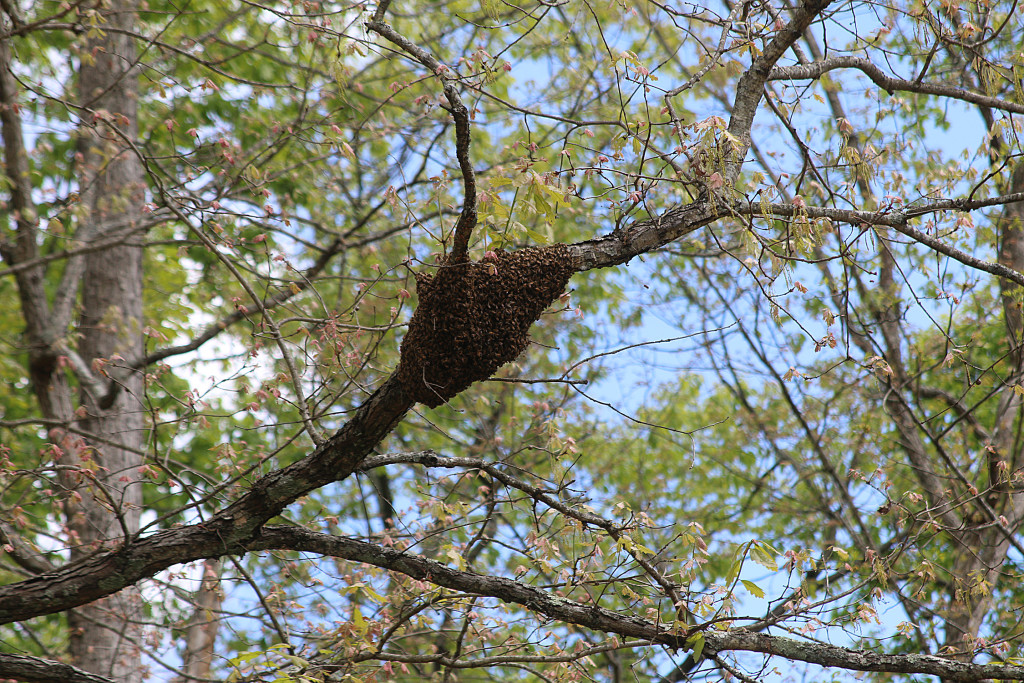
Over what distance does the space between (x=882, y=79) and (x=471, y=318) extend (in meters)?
3.26

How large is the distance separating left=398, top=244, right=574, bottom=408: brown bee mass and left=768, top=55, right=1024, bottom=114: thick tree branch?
2.03 metres

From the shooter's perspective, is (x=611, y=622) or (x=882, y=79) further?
(x=882, y=79)

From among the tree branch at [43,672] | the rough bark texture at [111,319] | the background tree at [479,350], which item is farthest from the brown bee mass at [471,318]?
the rough bark texture at [111,319]

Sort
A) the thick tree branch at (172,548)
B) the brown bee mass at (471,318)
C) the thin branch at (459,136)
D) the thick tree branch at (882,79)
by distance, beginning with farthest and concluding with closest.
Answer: the thick tree branch at (882,79) → the thick tree branch at (172,548) → the brown bee mass at (471,318) → the thin branch at (459,136)

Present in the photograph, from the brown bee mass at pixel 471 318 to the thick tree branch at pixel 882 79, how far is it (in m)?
2.03

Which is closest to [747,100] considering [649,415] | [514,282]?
[514,282]

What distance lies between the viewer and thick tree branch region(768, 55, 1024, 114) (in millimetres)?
4359

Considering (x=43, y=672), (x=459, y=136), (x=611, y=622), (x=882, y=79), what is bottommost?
(x=611, y=622)

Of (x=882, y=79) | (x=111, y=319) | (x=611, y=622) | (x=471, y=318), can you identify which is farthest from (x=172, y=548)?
(x=882, y=79)

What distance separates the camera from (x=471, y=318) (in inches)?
126

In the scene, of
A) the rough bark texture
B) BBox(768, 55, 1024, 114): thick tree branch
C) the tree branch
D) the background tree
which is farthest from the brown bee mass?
the rough bark texture

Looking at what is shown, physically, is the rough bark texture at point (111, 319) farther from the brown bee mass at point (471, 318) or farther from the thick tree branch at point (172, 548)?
the brown bee mass at point (471, 318)

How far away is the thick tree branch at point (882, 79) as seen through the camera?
4.36 meters

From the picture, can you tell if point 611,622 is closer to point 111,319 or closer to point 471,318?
point 471,318
